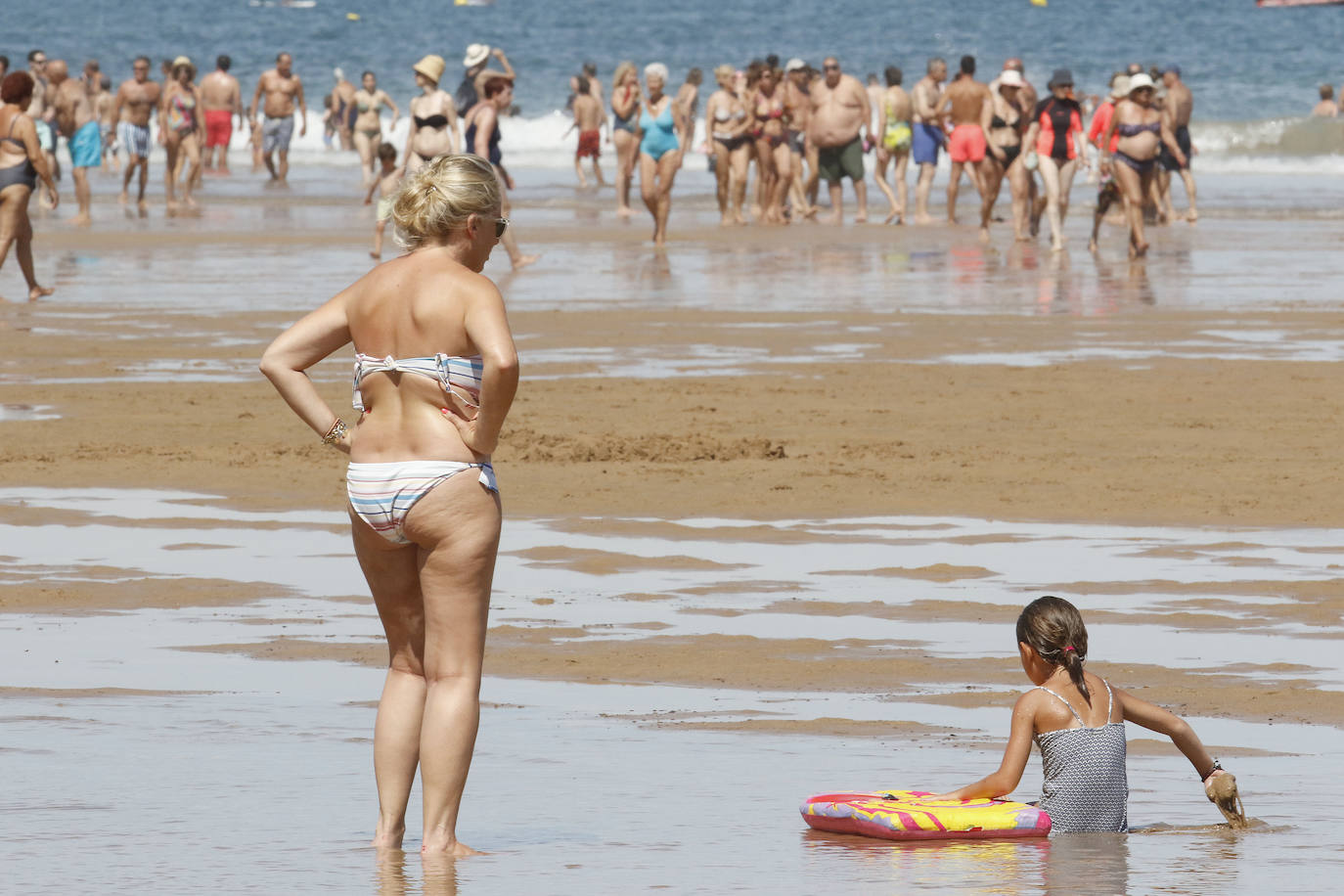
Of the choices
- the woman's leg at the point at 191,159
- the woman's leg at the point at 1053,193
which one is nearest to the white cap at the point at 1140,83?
the woman's leg at the point at 1053,193

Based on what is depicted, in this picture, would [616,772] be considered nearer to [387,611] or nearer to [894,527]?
[387,611]

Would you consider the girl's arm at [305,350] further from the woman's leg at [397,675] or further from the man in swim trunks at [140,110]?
the man in swim trunks at [140,110]

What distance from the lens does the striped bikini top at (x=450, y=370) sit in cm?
549

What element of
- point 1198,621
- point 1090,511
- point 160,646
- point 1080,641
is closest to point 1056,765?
point 1080,641

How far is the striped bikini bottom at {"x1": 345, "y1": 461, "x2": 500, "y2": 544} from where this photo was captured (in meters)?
5.44

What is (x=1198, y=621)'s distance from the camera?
8.23 metres

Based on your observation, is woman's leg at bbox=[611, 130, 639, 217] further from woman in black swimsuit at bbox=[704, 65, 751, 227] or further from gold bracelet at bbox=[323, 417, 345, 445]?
gold bracelet at bbox=[323, 417, 345, 445]

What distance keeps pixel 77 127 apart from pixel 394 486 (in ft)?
93.3

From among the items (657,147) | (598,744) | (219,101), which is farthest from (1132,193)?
(219,101)

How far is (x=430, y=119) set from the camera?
21.8m

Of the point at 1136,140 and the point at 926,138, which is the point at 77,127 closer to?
the point at 926,138

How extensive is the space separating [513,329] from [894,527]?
7.61 m

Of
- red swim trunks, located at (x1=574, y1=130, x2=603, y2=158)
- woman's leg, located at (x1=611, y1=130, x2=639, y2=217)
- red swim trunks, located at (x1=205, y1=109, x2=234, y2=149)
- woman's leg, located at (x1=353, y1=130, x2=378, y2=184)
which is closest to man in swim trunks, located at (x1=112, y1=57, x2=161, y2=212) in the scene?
red swim trunks, located at (x1=205, y1=109, x2=234, y2=149)

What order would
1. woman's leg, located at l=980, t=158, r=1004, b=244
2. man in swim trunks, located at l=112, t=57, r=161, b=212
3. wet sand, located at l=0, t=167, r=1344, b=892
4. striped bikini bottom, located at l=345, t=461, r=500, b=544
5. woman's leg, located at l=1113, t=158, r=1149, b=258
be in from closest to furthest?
striped bikini bottom, located at l=345, t=461, r=500, b=544
wet sand, located at l=0, t=167, r=1344, b=892
woman's leg, located at l=1113, t=158, r=1149, b=258
woman's leg, located at l=980, t=158, r=1004, b=244
man in swim trunks, located at l=112, t=57, r=161, b=212
